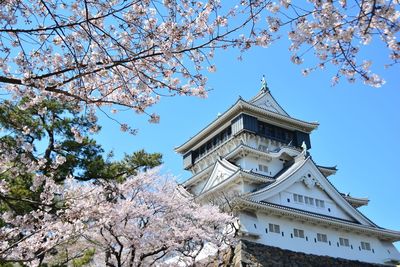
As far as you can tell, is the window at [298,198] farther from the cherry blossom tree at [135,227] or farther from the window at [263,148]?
the cherry blossom tree at [135,227]

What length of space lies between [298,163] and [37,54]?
20.4 metres

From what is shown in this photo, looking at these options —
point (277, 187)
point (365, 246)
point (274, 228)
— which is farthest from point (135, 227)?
point (365, 246)

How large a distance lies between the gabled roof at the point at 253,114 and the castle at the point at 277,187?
0.20ft

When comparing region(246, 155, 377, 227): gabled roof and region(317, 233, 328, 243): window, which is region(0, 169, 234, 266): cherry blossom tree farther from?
region(317, 233, 328, 243): window

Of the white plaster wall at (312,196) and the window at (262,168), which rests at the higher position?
the window at (262,168)

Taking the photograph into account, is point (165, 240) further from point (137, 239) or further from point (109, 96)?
point (109, 96)

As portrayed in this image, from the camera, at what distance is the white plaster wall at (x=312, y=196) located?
21633 millimetres

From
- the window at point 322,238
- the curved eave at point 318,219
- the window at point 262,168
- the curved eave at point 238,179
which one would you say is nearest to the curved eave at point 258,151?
the window at point 262,168

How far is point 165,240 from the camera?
12156 millimetres

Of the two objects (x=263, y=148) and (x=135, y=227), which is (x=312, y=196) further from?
(x=135, y=227)

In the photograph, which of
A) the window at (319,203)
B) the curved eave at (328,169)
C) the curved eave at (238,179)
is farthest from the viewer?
the curved eave at (328,169)

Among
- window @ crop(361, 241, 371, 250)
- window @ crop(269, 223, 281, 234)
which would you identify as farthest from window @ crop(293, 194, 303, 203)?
window @ crop(361, 241, 371, 250)

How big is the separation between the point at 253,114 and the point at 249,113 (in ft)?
1.16

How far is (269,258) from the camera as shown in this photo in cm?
1496
